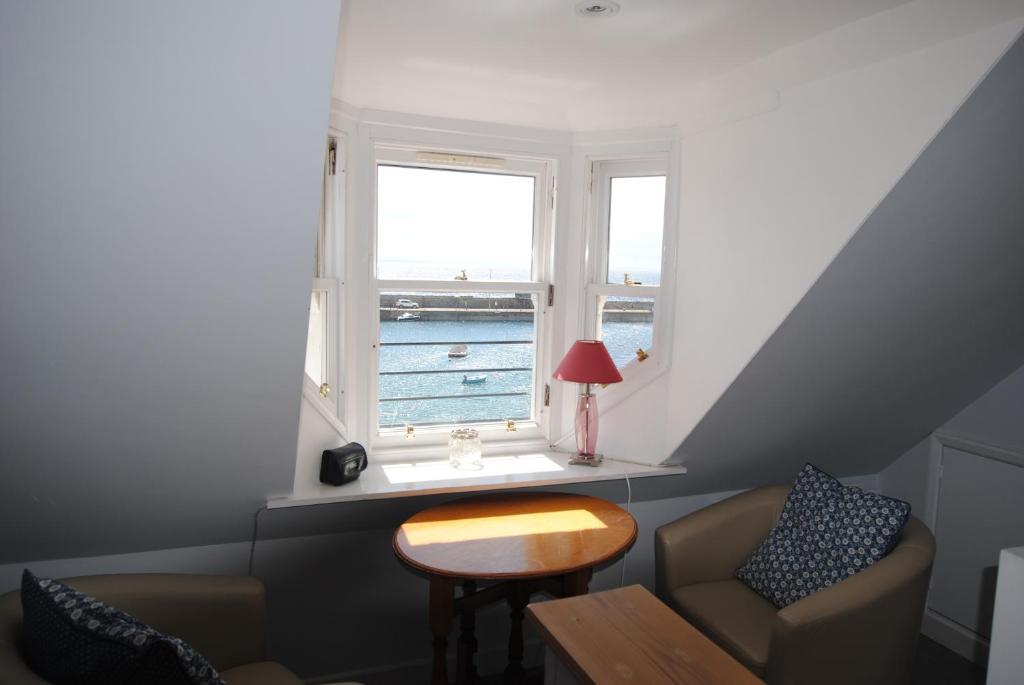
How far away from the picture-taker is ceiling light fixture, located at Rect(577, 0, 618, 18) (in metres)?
1.72

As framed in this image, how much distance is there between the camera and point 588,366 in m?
2.57

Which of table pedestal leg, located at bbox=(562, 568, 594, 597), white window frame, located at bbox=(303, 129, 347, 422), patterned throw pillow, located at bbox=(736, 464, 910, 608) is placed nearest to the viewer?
table pedestal leg, located at bbox=(562, 568, 594, 597)

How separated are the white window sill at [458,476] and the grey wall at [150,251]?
18 cm

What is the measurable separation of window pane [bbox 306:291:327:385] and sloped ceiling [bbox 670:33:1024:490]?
57.2 inches

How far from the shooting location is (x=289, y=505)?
230cm

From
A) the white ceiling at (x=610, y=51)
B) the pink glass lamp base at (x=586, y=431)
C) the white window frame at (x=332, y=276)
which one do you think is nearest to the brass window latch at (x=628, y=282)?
the pink glass lamp base at (x=586, y=431)

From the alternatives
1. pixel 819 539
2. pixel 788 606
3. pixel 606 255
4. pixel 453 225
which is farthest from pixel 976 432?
pixel 453 225

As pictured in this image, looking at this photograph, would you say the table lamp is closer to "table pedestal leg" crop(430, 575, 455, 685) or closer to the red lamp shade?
the red lamp shade

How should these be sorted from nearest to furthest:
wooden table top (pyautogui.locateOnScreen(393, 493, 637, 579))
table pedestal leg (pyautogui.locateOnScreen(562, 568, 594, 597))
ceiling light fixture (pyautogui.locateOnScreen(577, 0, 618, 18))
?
ceiling light fixture (pyautogui.locateOnScreen(577, 0, 618, 18)) → wooden table top (pyautogui.locateOnScreen(393, 493, 637, 579)) → table pedestal leg (pyautogui.locateOnScreen(562, 568, 594, 597))

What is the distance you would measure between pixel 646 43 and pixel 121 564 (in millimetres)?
2459

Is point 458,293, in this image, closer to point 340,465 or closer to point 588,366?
point 588,366

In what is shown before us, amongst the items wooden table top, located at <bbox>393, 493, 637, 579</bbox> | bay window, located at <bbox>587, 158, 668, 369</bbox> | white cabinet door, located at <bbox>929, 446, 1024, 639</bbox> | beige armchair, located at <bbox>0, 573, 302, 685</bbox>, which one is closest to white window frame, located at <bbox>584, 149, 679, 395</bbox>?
bay window, located at <bbox>587, 158, 668, 369</bbox>

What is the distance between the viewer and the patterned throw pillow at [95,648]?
125cm

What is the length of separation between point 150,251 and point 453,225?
137cm
